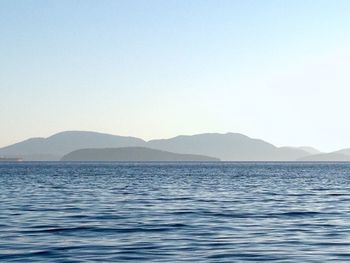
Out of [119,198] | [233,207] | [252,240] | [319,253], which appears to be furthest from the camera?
Answer: [119,198]

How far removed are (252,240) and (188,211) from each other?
15.5 m

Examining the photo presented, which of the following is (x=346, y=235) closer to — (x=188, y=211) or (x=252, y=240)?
(x=252, y=240)

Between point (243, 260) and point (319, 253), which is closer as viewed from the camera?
point (243, 260)

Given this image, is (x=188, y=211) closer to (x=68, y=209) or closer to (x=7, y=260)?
(x=68, y=209)

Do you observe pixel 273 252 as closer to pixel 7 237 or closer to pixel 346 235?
pixel 346 235

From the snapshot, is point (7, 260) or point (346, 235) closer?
point (7, 260)

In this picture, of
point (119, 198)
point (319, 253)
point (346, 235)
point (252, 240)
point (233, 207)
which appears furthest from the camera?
point (119, 198)

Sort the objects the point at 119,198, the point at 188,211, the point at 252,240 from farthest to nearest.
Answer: the point at 119,198 → the point at 188,211 → the point at 252,240

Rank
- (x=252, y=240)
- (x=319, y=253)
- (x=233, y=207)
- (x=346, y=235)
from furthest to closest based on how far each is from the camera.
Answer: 1. (x=233, y=207)
2. (x=346, y=235)
3. (x=252, y=240)
4. (x=319, y=253)

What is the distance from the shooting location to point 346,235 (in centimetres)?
3134

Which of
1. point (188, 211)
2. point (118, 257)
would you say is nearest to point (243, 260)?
point (118, 257)

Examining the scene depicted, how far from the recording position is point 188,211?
4472 centimetres

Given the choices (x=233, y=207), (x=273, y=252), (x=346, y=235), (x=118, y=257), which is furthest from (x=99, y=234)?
(x=233, y=207)

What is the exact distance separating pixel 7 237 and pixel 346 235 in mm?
14874
